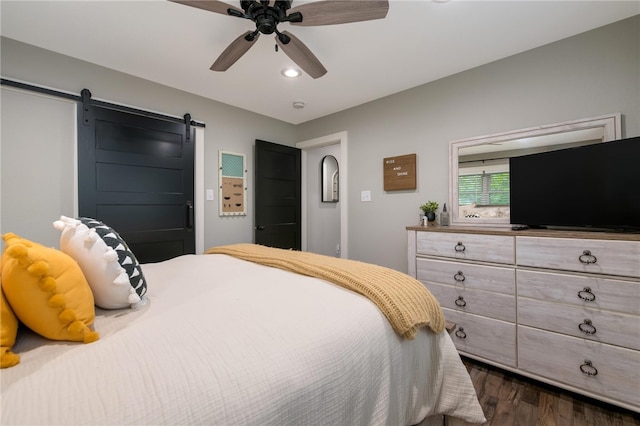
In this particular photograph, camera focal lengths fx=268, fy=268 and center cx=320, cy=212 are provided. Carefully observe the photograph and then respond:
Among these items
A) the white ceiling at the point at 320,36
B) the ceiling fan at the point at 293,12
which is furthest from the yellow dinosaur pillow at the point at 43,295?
the white ceiling at the point at 320,36

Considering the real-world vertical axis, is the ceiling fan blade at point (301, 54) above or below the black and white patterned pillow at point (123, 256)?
above

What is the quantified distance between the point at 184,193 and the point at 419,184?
2.47 metres

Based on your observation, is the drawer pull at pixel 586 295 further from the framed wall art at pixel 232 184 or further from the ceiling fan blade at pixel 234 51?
the framed wall art at pixel 232 184

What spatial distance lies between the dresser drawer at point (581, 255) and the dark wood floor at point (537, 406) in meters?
0.84

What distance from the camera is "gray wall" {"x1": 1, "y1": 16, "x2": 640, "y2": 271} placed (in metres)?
1.89

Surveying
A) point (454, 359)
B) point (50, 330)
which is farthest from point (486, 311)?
point (50, 330)

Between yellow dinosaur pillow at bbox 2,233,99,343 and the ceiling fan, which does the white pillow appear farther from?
the ceiling fan

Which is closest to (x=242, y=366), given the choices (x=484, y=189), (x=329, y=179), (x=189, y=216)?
(x=484, y=189)

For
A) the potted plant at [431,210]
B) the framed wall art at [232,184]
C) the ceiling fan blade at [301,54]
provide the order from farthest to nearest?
the framed wall art at [232,184]
the potted plant at [431,210]
the ceiling fan blade at [301,54]

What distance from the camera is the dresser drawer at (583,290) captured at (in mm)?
1483

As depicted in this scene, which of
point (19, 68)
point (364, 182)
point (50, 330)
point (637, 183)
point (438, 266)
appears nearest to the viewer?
point (50, 330)

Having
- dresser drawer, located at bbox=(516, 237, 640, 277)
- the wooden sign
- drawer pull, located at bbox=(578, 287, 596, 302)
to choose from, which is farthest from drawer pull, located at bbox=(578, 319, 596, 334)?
the wooden sign

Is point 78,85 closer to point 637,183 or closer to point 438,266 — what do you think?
point 438,266

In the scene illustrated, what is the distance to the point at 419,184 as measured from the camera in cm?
276
